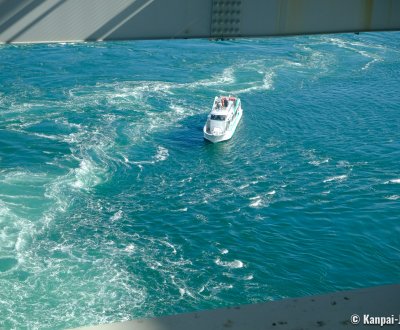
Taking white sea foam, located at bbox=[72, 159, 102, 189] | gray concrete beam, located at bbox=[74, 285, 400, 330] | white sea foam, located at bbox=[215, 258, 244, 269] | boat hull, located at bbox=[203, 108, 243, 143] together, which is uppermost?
gray concrete beam, located at bbox=[74, 285, 400, 330]

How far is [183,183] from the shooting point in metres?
32.4

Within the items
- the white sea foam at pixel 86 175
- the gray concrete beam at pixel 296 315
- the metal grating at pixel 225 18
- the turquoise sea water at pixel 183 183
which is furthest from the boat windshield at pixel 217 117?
the gray concrete beam at pixel 296 315

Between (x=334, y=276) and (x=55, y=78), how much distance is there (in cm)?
3088

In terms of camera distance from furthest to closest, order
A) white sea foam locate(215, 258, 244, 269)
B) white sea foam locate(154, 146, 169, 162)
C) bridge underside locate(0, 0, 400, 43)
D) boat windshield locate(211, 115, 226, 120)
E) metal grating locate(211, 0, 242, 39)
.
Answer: boat windshield locate(211, 115, 226, 120)
white sea foam locate(154, 146, 169, 162)
white sea foam locate(215, 258, 244, 269)
metal grating locate(211, 0, 242, 39)
bridge underside locate(0, 0, 400, 43)

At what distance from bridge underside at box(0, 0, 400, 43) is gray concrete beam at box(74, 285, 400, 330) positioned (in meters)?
6.64

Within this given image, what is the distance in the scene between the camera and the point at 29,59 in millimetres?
50062

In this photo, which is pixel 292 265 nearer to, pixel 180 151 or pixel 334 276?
pixel 334 276

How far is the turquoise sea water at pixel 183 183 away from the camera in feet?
78.4

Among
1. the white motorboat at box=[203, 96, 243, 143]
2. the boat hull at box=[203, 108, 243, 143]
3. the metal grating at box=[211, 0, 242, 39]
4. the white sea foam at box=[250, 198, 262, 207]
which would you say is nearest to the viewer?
the metal grating at box=[211, 0, 242, 39]

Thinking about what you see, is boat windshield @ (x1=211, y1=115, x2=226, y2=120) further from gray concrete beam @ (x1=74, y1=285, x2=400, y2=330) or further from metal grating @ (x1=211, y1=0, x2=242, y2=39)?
gray concrete beam @ (x1=74, y1=285, x2=400, y2=330)

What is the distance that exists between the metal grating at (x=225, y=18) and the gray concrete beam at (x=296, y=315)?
7.24 m

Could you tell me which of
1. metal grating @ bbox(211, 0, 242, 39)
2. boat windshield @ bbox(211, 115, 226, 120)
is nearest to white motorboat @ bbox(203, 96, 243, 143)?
boat windshield @ bbox(211, 115, 226, 120)

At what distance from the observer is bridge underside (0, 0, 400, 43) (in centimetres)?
976

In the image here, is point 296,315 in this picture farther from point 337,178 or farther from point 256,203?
point 337,178
